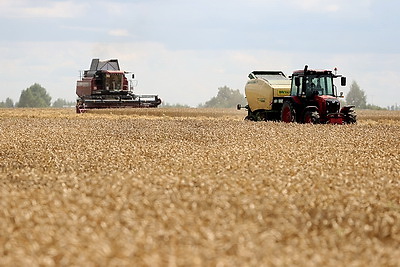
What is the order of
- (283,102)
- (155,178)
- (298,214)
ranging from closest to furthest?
1. (298,214)
2. (155,178)
3. (283,102)

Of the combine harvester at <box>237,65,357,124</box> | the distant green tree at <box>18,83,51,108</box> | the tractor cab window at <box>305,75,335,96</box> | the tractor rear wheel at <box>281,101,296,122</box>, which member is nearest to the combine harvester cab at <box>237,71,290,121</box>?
the combine harvester at <box>237,65,357,124</box>

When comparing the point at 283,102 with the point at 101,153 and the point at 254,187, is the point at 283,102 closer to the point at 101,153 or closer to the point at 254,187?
the point at 101,153

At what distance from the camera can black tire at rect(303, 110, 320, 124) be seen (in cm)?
2477

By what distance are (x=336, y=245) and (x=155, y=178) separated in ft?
10.0

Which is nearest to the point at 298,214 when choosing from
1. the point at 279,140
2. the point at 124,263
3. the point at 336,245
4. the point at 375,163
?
the point at 336,245

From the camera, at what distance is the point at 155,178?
8375mm

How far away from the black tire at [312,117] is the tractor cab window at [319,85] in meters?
0.99

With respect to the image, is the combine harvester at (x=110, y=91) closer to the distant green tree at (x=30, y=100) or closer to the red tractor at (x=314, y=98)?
the red tractor at (x=314, y=98)

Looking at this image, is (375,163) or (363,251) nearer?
(363,251)

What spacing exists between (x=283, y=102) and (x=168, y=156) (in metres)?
16.0

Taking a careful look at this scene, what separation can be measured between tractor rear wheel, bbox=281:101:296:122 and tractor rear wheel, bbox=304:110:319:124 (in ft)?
2.05

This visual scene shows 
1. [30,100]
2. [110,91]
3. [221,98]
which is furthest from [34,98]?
[110,91]

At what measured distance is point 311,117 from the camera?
25.0 meters

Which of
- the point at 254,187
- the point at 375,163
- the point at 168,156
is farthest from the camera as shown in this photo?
the point at 168,156
